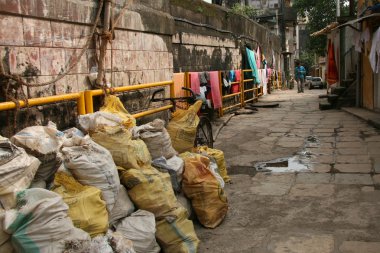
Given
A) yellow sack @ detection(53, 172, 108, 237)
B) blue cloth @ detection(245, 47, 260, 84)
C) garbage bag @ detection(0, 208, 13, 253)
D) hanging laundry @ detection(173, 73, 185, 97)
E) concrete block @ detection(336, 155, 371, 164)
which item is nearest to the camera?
garbage bag @ detection(0, 208, 13, 253)

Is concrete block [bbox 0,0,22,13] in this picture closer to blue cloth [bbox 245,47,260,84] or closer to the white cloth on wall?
the white cloth on wall

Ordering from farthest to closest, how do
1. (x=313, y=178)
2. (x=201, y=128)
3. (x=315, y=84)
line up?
1. (x=315, y=84)
2. (x=201, y=128)
3. (x=313, y=178)

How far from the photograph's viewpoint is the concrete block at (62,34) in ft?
13.3

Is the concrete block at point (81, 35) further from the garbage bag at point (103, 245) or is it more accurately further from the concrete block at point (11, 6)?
the garbage bag at point (103, 245)

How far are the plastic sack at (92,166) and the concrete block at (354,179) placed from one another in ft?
10.7

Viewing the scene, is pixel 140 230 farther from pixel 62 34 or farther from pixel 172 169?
pixel 62 34

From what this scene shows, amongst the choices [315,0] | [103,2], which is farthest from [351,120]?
[315,0]

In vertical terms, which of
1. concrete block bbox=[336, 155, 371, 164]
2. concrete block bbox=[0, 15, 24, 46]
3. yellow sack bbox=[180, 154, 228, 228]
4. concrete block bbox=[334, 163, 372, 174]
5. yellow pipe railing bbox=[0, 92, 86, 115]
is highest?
concrete block bbox=[0, 15, 24, 46]

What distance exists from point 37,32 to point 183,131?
1907 mm

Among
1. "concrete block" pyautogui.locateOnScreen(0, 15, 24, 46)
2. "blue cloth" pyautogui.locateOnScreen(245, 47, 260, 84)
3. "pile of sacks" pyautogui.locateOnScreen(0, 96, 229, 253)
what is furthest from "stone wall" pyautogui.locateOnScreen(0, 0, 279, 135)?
"blue cloth" pyautogui.locateOnScreen(245, 47, 260, 84)

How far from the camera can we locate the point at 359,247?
3.48 metres

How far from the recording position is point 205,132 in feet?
21.1

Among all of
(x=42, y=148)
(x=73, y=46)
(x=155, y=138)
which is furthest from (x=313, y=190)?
(x=42, y=148)

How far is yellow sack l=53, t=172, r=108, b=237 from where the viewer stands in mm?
2666
